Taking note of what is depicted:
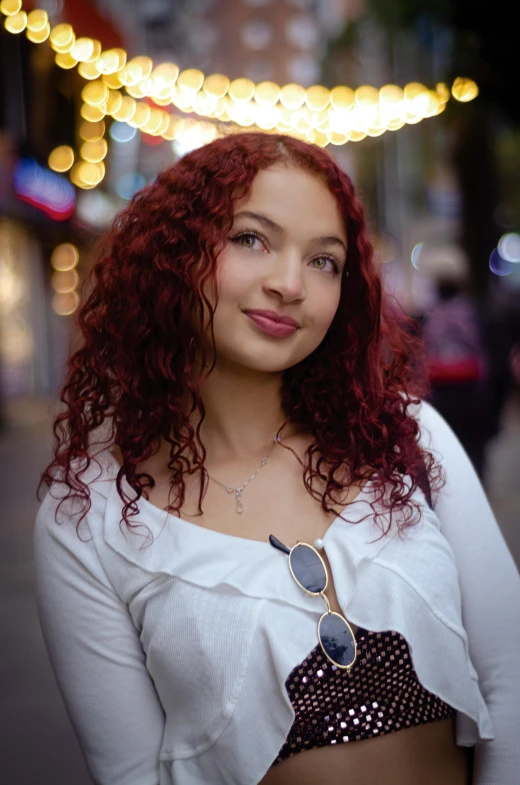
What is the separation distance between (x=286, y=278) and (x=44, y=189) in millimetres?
13211

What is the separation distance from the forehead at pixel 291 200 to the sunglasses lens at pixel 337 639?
2.40 ft

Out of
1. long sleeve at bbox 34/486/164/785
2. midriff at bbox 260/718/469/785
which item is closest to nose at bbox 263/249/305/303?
long sleeve at bbox 34/486/164/785

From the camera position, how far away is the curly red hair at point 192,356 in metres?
1.47

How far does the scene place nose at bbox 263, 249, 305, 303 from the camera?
136 centimetres

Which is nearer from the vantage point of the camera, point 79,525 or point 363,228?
point 79,525

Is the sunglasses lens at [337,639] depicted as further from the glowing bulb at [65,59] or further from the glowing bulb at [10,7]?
the glowing bulb at [65,59]

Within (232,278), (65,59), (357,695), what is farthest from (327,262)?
(65,59)

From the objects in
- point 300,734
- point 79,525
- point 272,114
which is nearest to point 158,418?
point 79,525

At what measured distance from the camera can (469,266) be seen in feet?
38.6

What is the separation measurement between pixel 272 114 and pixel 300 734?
317 inches

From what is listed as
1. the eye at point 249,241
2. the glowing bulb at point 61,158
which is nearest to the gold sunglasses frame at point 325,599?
the eye at point 249,241

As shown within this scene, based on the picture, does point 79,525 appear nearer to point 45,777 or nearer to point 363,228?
point 363,228

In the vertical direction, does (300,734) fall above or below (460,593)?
below

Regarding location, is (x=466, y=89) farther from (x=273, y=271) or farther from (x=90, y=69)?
(x=90, y=69)
